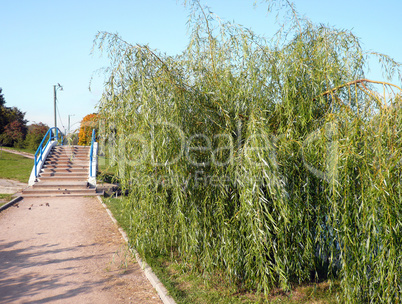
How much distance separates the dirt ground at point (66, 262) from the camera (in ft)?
14.8

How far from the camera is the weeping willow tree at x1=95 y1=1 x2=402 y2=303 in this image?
3.62 m

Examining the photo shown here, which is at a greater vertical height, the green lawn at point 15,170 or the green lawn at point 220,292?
the green lawn at point 15,170

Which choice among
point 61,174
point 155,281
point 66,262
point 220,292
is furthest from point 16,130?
point 220,292

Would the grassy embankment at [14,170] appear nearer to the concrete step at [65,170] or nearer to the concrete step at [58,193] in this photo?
the concrete step at [58,193]

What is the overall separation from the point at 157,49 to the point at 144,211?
8.11 feet

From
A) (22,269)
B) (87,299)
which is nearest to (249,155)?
(87,299)

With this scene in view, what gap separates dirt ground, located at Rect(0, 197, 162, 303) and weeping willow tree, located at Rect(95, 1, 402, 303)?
72cm

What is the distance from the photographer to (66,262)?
5750 millimetres

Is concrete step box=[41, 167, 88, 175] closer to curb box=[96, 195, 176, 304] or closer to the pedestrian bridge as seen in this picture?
the pedestrian bridge

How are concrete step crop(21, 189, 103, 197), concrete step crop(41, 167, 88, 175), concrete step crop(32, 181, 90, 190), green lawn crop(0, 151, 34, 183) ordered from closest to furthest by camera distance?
concrete step crop(21, 189, 103, 197) < concrete step crop(32, 181, 90, 190) < concrete step crop(41, 167, 88, 175) < green lawn crop(0, 151, 34, 183)

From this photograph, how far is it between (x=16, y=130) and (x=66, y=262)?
101 feet

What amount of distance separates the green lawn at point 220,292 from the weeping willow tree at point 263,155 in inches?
6.4

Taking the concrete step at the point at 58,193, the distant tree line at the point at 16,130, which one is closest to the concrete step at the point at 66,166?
the concrete step at the point at 58,193

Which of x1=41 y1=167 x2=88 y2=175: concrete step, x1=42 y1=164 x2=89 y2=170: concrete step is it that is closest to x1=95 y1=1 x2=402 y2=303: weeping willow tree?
x1=41 y1=167 x2=88 y2=175: concrete step
